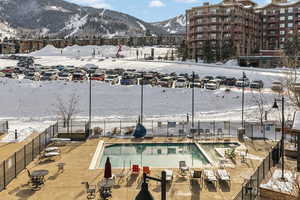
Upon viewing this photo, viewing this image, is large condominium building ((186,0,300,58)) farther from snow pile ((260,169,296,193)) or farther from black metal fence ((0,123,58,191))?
snow pile ((260,169,296,193))

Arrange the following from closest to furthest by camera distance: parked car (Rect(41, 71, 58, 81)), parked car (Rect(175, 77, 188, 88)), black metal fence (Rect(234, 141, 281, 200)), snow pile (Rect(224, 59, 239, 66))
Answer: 1. black metal fence (Rect(234, 141, 281, 200))
2. parked car (Rect(175, 77, 188, 88))
3. parked car (Rect(41, 71, 58, 81))
4. snow pile (Rect(224, 59, 239, 66))

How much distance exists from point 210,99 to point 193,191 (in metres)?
32.7

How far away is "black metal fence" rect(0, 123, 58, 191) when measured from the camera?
61.9 feet

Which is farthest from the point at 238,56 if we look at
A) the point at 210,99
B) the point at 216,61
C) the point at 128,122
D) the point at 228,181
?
the point at 228,181

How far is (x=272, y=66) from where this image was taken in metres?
85.2

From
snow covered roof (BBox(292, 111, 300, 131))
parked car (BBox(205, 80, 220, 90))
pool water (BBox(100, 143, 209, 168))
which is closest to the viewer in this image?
snow covered roof (BBox(292, 111, 300, 131))

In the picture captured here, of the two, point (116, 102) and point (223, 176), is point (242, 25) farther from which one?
point (223, 176)

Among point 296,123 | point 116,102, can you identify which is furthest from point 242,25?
point 296,123

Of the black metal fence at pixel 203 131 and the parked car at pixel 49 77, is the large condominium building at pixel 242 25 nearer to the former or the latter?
the parked car at pixel 49 77

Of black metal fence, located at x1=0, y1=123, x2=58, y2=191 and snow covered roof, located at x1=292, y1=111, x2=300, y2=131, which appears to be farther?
black metal fence, located at x1=0, y1=123, x2=58, y2=191

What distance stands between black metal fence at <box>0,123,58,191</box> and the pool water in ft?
16.9

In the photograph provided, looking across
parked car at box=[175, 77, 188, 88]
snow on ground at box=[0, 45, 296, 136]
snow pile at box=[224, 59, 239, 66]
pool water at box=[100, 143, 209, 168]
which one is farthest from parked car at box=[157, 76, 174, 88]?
snow pile at box=[224, 59, 239, 66]

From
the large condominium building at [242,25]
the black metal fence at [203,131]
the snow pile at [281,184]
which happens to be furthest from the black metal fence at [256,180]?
the large condominium building at [242,25]

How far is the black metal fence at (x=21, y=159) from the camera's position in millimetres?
18856
